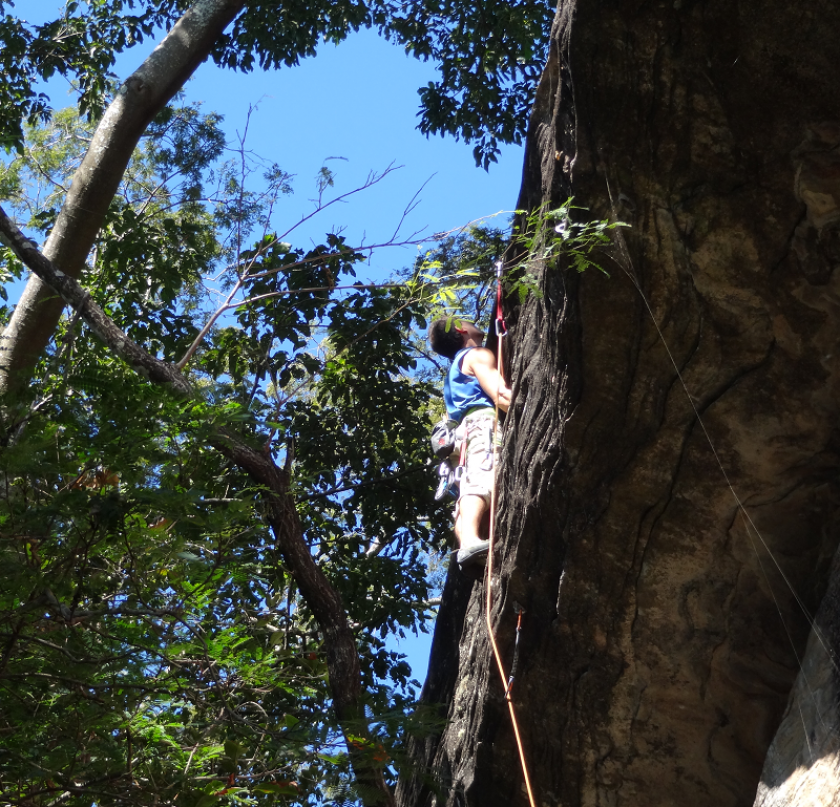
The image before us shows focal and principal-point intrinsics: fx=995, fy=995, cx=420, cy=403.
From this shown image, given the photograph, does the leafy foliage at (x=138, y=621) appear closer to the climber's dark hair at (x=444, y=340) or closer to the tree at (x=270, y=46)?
→ the climber's dark hair at (x=444, y=340)

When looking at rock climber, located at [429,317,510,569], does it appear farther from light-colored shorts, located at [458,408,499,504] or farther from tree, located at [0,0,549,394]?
tree, located at [0,0,549,394]

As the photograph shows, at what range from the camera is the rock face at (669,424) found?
10.5 feet

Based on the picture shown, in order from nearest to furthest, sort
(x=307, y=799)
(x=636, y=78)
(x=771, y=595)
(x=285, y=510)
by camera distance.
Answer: (x=636, y=78)
(x=771, y=595)
(x=307, y=799)
(x=285, y=510)

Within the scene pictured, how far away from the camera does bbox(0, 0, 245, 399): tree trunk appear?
5754 millimetres

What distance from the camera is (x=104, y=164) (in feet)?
21.2

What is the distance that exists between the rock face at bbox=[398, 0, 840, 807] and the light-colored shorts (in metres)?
0.29

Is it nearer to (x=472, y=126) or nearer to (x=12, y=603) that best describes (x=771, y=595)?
(x=12, y=603)

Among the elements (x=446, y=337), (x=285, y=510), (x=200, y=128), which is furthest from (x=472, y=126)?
(x=285, y=510)

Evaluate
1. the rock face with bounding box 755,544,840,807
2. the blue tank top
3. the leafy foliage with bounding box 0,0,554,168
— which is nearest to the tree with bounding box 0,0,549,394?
the leafy foliage with bounding box 0,0,554,168

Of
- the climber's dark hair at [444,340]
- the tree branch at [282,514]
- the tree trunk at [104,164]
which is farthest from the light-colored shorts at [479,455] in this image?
the tree trunk at [104,164]

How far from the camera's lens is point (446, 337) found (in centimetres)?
504

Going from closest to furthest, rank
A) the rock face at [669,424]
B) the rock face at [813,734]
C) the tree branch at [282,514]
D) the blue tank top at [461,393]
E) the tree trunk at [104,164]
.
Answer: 1. the rock face at [813,734]
2. the rock face at [669,424]
3. the blue tank top at [461,393]
4. the tree branch at [282,514]
5. the tree trunk at [104,164]

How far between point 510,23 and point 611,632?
18.9 ft

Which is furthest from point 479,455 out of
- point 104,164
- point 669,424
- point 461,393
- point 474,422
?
point 104,164
